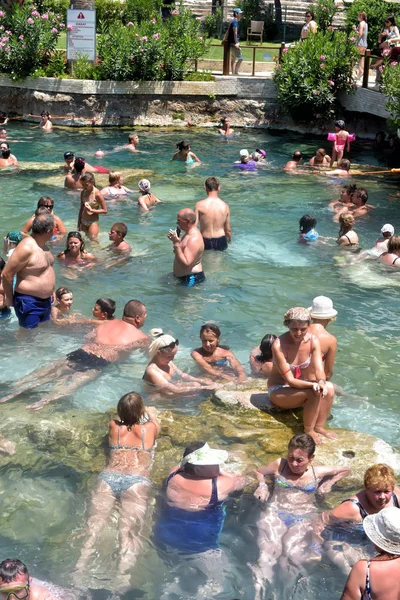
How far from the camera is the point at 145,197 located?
16.1m

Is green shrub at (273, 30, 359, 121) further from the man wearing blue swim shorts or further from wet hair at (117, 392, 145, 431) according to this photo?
wet hair at (117, 392, 145, 431)

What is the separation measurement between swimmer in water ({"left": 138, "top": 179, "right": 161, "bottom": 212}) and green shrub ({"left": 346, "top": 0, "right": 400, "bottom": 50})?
47.7 ft

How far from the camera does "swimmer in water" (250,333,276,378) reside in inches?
351

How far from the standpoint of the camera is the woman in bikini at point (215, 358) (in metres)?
9.02

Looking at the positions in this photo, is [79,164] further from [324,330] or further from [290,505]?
[290,505]

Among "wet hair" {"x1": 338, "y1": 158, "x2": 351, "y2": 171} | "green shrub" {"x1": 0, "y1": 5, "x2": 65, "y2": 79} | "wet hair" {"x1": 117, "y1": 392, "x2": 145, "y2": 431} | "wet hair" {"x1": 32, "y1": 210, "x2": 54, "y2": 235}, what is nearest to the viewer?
"wet hair" {"x1": 117, "y1": 392, "x2": 145, "y2": 431}

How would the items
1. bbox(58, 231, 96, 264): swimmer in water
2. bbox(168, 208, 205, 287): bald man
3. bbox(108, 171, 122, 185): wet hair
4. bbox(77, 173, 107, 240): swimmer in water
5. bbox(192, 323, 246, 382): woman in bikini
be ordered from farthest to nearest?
1. bbox(108, 171, 122, 185): wet hair
2. bbox(77, 173, 107, 240): swimmer in water
3. bbox(58, 231, 96, 264): swimmer in water
4. bbox(168, 208, 205, 287): bald man
5. bbox(192, 323, 246, 382): woman in bikini

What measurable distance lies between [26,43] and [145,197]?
10.7 metres

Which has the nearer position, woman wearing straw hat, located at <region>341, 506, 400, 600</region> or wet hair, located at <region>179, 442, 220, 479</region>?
woman wearing straw hat, located at <region>341, 506, 400, 600</region>

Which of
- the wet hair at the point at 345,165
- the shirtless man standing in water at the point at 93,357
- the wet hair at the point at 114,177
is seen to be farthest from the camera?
the wet hair at the point at 345,165

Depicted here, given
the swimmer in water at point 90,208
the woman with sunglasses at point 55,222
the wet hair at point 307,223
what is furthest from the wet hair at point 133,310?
the wet hair at point 307,223

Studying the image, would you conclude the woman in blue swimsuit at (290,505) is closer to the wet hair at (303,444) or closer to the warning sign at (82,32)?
the wet hair at (303,444)

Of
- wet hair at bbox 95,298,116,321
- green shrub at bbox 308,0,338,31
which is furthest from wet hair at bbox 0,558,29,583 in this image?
green shrub at bbox 308,0,338,31

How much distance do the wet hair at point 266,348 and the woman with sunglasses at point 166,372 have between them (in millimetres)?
637
